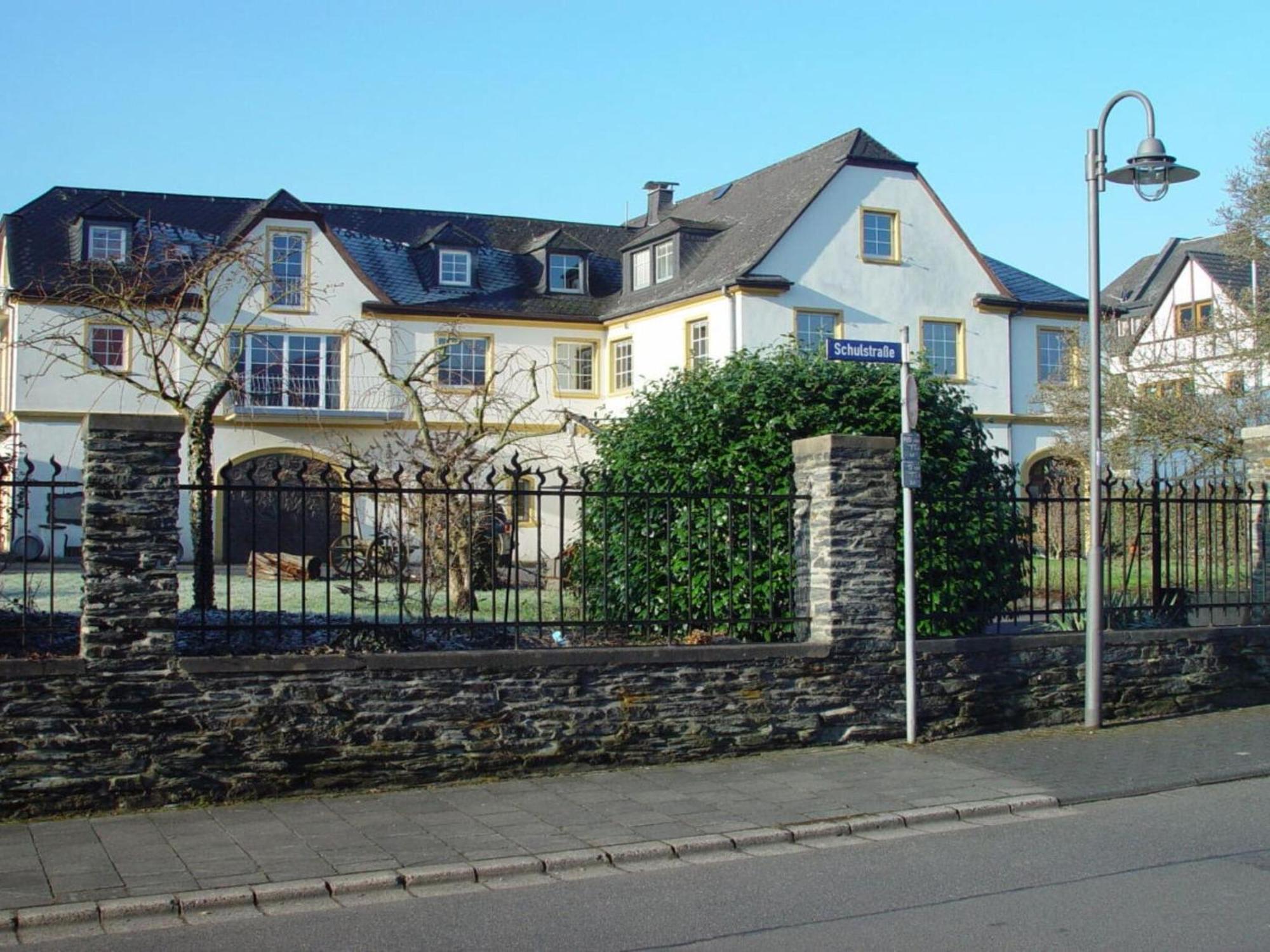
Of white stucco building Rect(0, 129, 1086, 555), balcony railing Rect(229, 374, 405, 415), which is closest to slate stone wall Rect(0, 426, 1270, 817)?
white stucco building Rect(0, 129, 1086, 555)

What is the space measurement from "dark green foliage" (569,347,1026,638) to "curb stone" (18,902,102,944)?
5.26m

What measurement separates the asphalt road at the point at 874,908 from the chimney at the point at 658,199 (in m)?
35.8

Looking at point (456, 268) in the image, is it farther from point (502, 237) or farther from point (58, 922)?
point (58, 922)

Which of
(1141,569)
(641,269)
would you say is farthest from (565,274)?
(1141,569)

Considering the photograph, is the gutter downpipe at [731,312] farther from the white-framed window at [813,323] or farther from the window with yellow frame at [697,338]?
the white-framed window at [813,323]

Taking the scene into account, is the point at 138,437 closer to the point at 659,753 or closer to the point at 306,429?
the point at 659,753

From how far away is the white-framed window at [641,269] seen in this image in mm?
37094

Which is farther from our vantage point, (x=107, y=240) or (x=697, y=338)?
(x=697, y=338)

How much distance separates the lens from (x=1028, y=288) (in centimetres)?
3775

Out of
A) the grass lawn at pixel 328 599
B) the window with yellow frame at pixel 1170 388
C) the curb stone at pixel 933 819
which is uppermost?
the window with yellow frame at pixel 1170 388

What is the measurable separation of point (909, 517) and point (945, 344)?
2553 centimetres

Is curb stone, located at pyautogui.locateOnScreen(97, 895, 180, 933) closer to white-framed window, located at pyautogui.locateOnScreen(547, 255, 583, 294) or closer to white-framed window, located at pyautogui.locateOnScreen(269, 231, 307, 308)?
white-framed window, located at pyautogui.locateOnScreen(269, 231, 307, 308)

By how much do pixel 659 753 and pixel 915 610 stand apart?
2.64m

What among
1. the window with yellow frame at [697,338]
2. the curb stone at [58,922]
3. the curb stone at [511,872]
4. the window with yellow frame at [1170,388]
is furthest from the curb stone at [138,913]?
the window with yellow frame at [697,338]
